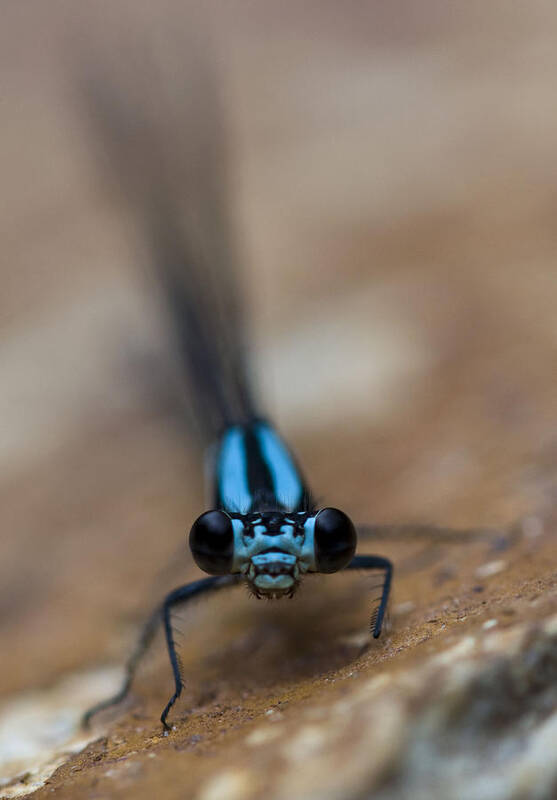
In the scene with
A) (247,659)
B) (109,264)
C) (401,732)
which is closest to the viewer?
(401,732)

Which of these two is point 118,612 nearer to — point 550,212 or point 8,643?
point 8,643

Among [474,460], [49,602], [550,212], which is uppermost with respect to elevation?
[550,212]

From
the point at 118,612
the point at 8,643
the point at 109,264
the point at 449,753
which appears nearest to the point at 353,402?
the point at 118,612

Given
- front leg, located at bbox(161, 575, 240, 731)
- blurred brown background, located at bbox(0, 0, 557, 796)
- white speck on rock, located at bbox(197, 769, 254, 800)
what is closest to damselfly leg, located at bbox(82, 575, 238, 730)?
front leg, located at bbox(161, 575, 240, 731)

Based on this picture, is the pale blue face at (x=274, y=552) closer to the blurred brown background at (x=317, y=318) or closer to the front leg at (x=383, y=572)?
the front leg at (x=383, y=572)

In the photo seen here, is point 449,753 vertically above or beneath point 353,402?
above

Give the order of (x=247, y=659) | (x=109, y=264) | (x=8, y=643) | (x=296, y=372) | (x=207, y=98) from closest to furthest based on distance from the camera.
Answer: (x=247, y=659)
(x=8, y=643)
(x=296, y=372)
(x=207, y=98)
(x=109, y=264)

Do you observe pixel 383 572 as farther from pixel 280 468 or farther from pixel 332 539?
pixel 280 468

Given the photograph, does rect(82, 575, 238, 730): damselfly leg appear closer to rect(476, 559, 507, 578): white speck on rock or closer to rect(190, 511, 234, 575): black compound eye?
rect(190, 511, 234, 575): black compound eye
